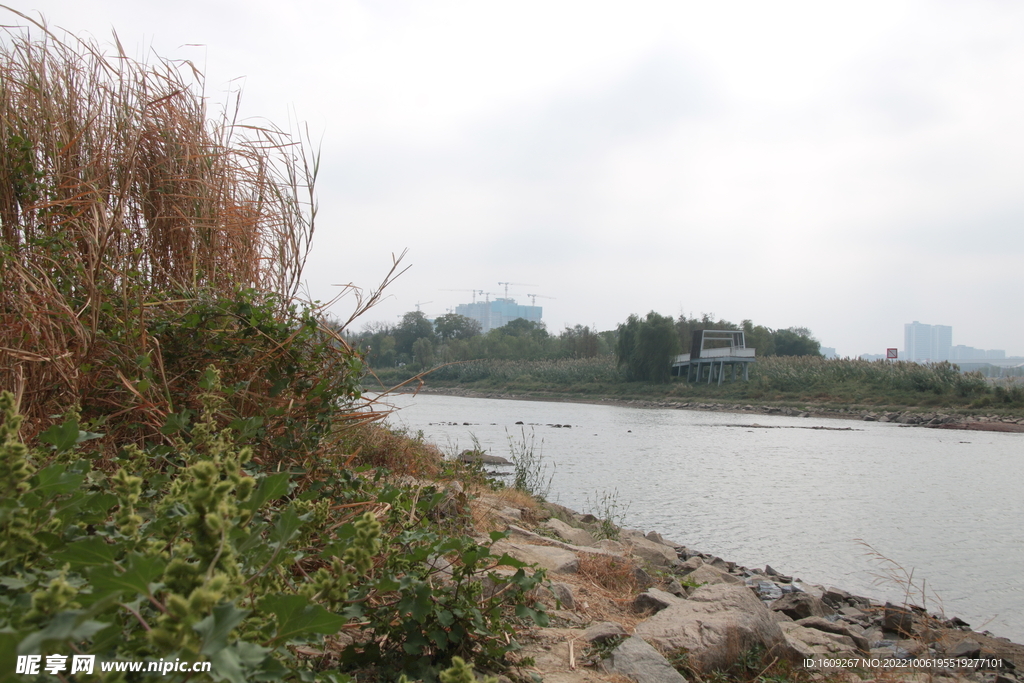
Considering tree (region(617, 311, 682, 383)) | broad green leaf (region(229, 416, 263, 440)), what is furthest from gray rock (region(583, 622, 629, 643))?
tree (region(617, 311, 682, 383))

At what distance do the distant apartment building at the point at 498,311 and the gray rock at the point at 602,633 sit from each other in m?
133

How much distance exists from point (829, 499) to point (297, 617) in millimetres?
10589

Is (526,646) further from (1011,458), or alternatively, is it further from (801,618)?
(1011,458)

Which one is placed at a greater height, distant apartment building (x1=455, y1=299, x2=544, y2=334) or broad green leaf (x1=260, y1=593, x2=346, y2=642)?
distant apartment building (x1=455, y1=299, x2=544, y2=334)

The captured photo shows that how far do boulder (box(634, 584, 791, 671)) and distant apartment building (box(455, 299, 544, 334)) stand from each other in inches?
5206

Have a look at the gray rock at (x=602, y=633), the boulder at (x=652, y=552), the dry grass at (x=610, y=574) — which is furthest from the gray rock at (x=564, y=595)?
the boulder at (x=652, y=552)

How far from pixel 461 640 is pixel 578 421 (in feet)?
73.4

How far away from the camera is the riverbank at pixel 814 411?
24.2 meters

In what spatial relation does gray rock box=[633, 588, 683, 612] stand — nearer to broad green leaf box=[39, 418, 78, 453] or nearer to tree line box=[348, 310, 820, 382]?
broad green leaf box=[39, 418, 78, 453]

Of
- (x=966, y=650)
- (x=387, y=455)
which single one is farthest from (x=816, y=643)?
(x=387, y=455)

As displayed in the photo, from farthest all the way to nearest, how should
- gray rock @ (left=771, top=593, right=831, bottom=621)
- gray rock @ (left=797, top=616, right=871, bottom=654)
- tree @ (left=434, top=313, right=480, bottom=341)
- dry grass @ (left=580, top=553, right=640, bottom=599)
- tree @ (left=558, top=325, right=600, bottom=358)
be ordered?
tree @ (left=434, top=313, right=480, bottom=341), tree @ (left=558, top=325, right=600, bottom=358), gray rock @ (left=771, top=593, right=831, bottom=621), gray rock @ (left=797, top=616, right=871, bottom=654), dry grass @ (left=580, top=553, right=640, bottom=599)

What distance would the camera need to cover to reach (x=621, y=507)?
878cm

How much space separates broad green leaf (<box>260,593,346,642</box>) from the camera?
1.03m

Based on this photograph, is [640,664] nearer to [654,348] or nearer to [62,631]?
[62,631]
